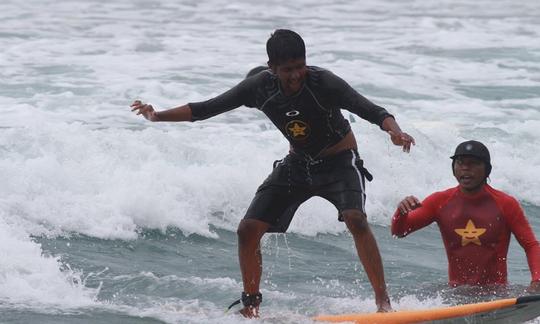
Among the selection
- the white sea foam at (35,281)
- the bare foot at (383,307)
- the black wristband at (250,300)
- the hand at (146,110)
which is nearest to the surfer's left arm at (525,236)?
the bare foot at (383,307)

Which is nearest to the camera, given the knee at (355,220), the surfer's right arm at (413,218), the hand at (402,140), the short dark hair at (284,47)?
the hand at (402,140)

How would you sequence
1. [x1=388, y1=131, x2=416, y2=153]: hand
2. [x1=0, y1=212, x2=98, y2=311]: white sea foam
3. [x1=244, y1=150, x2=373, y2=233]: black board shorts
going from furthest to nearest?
1. [x1=0, y1=212, x2=98, y2=311]: white sea foam
2. [x1=244, y1=150, x2=373, y2=233]: black board shorts
3. [x1=388, y1=131, x2=416, y2=153]: hand

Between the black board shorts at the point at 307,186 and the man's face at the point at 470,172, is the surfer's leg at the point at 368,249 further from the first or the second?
the man's face at the point at 470,172

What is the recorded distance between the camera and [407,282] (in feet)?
29.3

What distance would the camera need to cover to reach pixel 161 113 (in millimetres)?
6914

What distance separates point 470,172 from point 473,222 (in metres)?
0.31

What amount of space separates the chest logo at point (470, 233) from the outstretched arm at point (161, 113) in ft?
5.67

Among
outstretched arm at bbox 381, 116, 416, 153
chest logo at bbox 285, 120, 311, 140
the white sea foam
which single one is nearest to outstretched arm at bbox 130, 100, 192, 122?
chest logo at bbox 285, 120, 311, 140

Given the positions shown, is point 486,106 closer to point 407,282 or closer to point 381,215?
point 381,215

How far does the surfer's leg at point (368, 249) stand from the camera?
22.4ft

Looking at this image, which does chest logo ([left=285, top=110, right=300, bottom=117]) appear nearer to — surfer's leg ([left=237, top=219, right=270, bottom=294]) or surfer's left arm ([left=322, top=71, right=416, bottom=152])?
surfer's left arm ([left=322, top=71, right=416, bottom=152])

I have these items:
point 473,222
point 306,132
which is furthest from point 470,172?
point 306,132

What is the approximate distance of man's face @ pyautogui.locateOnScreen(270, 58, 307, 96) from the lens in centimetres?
653

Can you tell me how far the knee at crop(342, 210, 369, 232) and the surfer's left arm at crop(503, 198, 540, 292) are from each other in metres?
0.87
